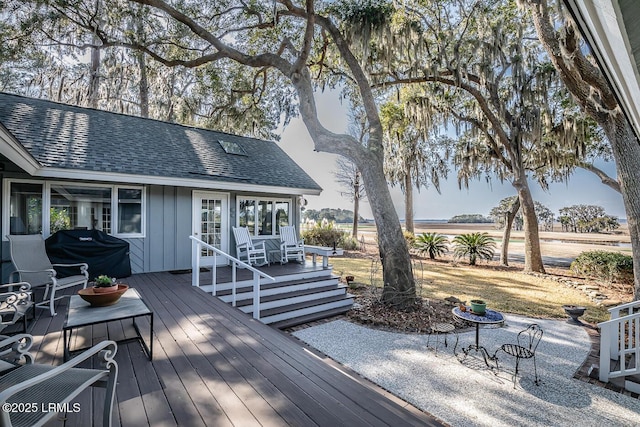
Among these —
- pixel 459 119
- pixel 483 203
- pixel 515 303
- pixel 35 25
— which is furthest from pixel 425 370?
pixel 483 203

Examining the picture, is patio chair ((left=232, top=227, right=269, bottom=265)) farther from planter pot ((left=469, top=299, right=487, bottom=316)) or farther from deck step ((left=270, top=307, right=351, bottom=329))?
planter pot ((left=469, top=299, right=487, bottom=316))

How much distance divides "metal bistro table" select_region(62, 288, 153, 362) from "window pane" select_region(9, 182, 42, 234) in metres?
3.93

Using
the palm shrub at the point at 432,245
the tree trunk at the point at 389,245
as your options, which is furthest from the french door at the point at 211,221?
the palm shrub at the point at 432,245

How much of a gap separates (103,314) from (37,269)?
324 centimetres

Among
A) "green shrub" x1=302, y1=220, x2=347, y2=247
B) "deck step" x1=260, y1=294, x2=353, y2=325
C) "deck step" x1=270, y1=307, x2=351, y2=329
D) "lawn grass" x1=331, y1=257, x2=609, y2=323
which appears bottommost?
"lawn grass" x1=331, y1=257, x2=609, y2=323

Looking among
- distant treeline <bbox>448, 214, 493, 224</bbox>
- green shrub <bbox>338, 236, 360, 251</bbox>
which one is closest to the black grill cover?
green shrub <bbox>338, 236, 360, 251</bbox>

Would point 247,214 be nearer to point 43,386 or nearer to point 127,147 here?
point 127,147

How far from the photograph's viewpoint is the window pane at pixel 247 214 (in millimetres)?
8258

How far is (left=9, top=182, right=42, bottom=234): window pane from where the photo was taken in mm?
5625

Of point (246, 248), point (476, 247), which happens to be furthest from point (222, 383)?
point (476, 247)

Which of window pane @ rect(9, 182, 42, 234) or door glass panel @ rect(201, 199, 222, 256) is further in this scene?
door glass panel @ rect(201, 199, 222, 256)

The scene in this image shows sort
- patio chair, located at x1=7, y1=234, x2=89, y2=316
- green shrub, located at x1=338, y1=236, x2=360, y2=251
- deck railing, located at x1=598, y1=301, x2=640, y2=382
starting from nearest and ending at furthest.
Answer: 1. deck railing, located at x1=598, y1=301, x2=640, y2=382
2. patio chair, located at x1=7, y1=234, x2=89, y2=316
3. green shrub, located at x1=338, y1=236, x2=360, y2=251

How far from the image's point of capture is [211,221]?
7.83 metres

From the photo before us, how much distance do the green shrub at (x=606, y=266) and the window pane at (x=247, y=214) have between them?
1017 cm
